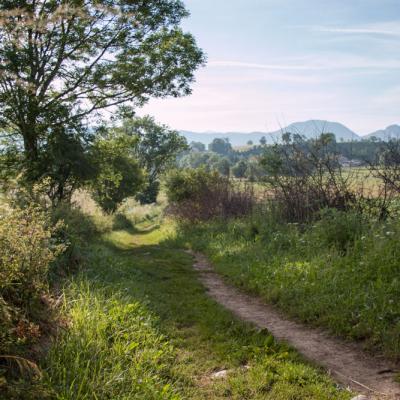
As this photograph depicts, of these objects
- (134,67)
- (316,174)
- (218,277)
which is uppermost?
(134,67)

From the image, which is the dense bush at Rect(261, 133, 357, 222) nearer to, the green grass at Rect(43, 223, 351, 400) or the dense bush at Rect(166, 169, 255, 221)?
the dense bush at Rect(166, 169, 255, 221)

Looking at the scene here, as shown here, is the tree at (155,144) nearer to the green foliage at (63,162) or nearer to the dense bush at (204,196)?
the dense bush at (204,196)

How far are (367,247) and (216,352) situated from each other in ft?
13.7

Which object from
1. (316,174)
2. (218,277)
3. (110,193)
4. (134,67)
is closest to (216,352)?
(218,277)

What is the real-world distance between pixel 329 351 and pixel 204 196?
16.0m

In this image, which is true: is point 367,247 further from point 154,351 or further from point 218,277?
point 154,351

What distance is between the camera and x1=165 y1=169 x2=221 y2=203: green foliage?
2362cm

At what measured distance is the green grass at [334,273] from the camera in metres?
5.97

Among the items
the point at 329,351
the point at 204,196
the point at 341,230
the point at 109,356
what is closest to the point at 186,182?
the point at 204,196

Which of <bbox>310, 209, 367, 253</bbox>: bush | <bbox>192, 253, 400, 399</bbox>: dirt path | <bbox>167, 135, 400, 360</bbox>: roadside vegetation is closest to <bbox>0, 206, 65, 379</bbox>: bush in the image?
<bbox>192, 253, 400, 399</bbox>: dirt path

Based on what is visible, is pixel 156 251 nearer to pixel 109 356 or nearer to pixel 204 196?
pixel 204 196

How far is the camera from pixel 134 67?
17328mm

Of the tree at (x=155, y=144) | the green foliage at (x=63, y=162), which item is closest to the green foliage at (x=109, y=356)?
the green foliage at (x=63, y=162)

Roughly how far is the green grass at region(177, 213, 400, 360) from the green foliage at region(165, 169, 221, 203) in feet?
38.2
